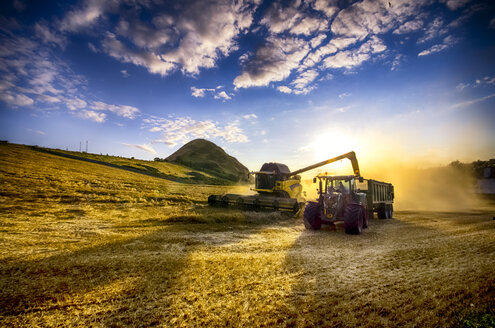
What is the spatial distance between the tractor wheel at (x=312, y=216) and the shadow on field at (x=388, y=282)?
10.2ft

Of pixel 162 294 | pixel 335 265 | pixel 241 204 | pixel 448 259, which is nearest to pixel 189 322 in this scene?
pixel 162 294

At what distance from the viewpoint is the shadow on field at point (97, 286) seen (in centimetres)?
369

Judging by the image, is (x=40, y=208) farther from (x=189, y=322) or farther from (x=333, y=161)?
(x=333, y=161)

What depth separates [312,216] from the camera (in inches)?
465

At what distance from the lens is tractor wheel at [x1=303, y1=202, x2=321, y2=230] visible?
11812 mm

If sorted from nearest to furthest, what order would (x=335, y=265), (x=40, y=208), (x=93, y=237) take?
(x=335, y=265) → (x=93, y=237) → (x=40, y=208)

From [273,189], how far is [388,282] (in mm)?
14932

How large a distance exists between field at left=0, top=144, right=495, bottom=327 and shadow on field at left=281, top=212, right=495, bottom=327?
0.08ft

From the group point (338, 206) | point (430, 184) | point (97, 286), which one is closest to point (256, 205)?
point (338, 206)

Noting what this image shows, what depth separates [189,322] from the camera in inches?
139

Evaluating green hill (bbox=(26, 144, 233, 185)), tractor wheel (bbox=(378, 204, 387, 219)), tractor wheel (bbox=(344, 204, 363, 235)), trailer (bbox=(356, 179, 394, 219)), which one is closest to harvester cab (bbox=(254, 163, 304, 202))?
trailer (bbox=(356, 179, 394, 219))

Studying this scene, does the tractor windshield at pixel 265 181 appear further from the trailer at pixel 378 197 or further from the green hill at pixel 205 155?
the green hill at pixel 205 155

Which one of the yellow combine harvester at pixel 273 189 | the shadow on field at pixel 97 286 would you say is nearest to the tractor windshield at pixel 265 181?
the yellow combine harvester at pixel 273 189

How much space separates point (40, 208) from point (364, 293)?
1825cm
